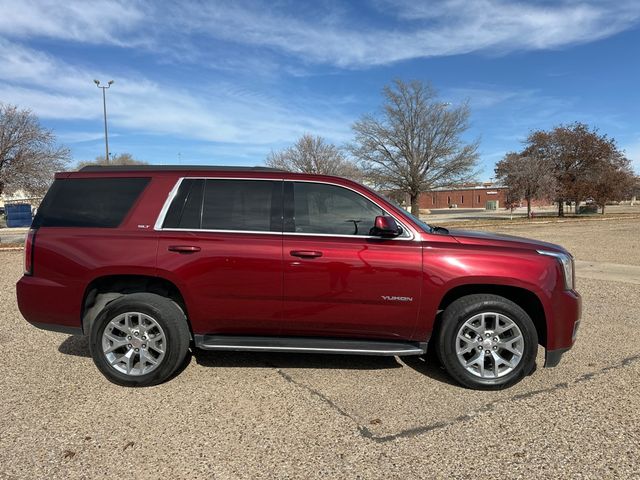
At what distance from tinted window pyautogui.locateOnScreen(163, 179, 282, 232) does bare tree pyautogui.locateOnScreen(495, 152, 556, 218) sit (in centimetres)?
3595

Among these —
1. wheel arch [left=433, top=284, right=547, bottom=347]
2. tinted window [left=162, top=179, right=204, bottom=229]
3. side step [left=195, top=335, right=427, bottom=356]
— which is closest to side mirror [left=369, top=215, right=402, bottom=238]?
wheel arch [left=433, top=284, right=547, bottom=347]

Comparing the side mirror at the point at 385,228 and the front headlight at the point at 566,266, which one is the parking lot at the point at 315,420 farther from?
the side mirror at the point at 385,228

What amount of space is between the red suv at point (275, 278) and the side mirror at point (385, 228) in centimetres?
2

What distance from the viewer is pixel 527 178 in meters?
35.7

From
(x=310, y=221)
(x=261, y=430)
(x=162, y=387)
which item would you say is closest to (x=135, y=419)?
(x=162, y=387)

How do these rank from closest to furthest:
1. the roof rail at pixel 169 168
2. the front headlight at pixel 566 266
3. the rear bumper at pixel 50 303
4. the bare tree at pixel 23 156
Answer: the front headlight at pixel 566 266 → the rear bumper at pixel 50 303 → the roof rail at pixel 169 168 → the bare tree at pixel 23 156

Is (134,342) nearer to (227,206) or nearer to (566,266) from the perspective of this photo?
(227,206)

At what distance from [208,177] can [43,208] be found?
151cm

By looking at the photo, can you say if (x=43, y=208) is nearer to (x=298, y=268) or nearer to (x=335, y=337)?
(x=298, y=268)

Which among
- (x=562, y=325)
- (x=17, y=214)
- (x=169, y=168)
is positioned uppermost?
(x=17, y=214)

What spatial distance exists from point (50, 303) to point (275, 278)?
202 centimetres

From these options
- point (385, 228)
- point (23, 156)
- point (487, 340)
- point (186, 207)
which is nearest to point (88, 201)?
point (186, 207)

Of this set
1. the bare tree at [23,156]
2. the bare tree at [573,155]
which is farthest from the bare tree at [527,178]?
the bare tree at [23,156]

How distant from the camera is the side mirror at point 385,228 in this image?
3.68m
